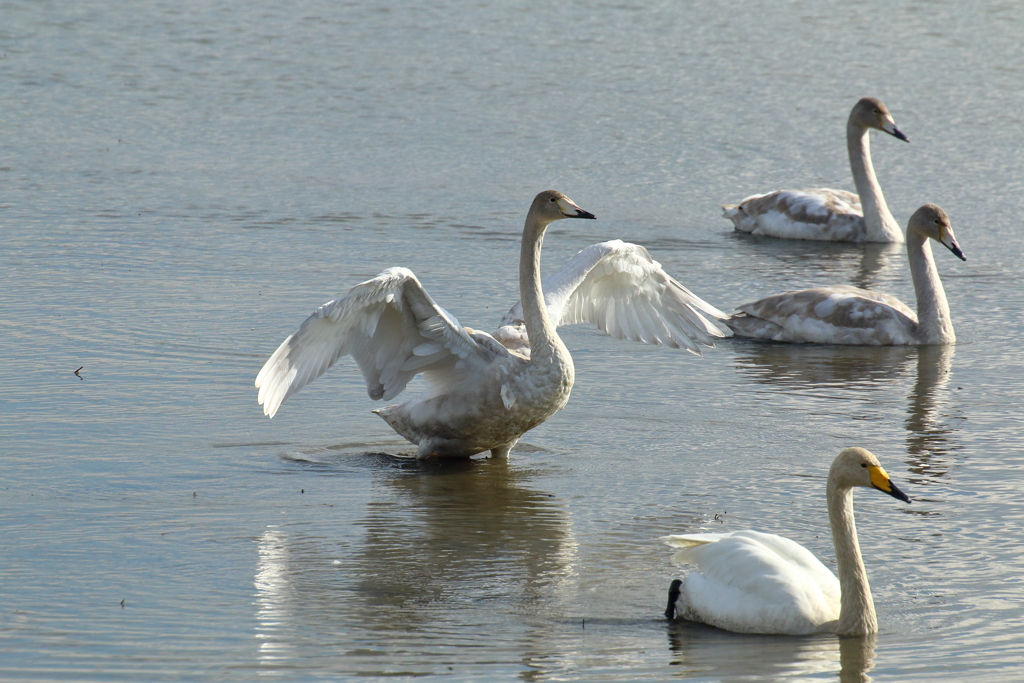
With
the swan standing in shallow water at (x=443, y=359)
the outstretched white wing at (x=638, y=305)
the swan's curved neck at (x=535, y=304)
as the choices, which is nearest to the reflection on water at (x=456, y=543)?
the swan standing in shallow water at (x=443, y=359)

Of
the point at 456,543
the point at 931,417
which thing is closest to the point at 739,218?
the point at 931,417

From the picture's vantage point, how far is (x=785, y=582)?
5820 mm

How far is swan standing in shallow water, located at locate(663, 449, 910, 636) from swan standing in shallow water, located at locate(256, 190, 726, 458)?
2101mm

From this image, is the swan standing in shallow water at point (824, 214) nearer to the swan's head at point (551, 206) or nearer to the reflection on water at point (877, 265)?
the reflection on water at point (877, 265)

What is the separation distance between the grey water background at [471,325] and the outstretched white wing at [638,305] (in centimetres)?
34

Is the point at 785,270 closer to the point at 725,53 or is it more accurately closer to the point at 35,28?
the point at 725,53

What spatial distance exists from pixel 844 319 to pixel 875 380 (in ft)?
3.14

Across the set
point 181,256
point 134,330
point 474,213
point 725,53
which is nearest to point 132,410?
point 134,330

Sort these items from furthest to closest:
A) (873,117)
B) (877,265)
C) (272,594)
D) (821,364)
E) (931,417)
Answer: (873,117) → (877,265) → (821,364) → (931,417) → (272,594)

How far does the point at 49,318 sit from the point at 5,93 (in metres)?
9.85

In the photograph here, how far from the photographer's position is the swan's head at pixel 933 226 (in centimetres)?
1148

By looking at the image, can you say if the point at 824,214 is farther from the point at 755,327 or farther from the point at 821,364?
the point at 821,364

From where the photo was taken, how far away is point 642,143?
17516 mm

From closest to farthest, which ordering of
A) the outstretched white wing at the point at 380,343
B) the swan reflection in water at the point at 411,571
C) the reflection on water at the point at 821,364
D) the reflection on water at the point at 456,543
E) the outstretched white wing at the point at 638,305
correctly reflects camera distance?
the swan reflection in water at the point at 411,571
the reflection on water at the point at 456,543
the outstretched white wing at the point at 380,343
the outstretched white wing at the point at 638,305
the reflection on water at the point at 821,364
